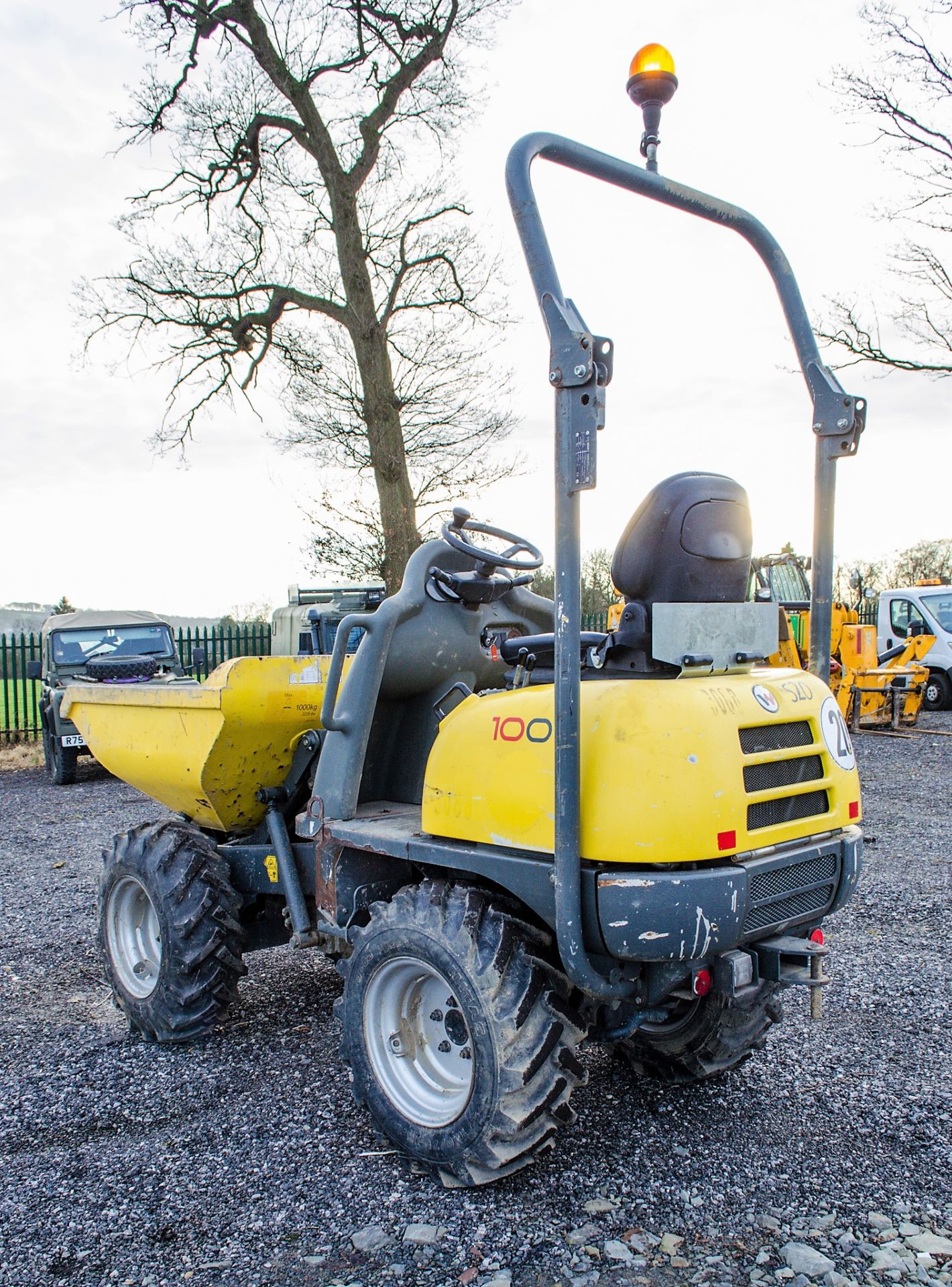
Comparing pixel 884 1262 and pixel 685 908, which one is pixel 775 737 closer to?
pixel 685 908

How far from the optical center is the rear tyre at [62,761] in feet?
39.8

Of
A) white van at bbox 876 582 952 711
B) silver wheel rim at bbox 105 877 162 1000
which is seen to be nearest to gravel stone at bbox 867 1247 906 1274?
silver wheel rim at bbox 105 877 162 1000

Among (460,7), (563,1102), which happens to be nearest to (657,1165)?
(563,1102)

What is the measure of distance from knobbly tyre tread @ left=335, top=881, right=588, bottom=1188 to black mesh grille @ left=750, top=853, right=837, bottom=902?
609 mm

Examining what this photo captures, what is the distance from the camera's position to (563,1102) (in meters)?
2.83

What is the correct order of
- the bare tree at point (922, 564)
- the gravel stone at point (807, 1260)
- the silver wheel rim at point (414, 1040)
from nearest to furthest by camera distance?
1. the gravel stone at point (807, 1260)
2. the silver wheel rim at point (414, 1040)
3. the bare tree at point (922, 564)

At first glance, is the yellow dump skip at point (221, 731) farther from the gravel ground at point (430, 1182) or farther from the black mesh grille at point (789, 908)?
the black mesh grille at point (789, 908)

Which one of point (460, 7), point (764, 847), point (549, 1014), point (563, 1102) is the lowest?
point (563, 1102)

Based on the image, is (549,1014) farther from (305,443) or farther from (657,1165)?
(305,443)

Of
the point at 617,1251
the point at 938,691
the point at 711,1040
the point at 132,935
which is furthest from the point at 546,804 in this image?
the point at 938,691

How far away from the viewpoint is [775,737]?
A: 9.55ft

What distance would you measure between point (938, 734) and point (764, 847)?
1286 cm

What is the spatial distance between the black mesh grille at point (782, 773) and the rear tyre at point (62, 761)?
425 inches

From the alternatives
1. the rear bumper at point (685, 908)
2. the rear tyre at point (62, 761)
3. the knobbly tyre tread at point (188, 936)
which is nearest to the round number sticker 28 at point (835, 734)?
the rear bumper at point (685, 908)
